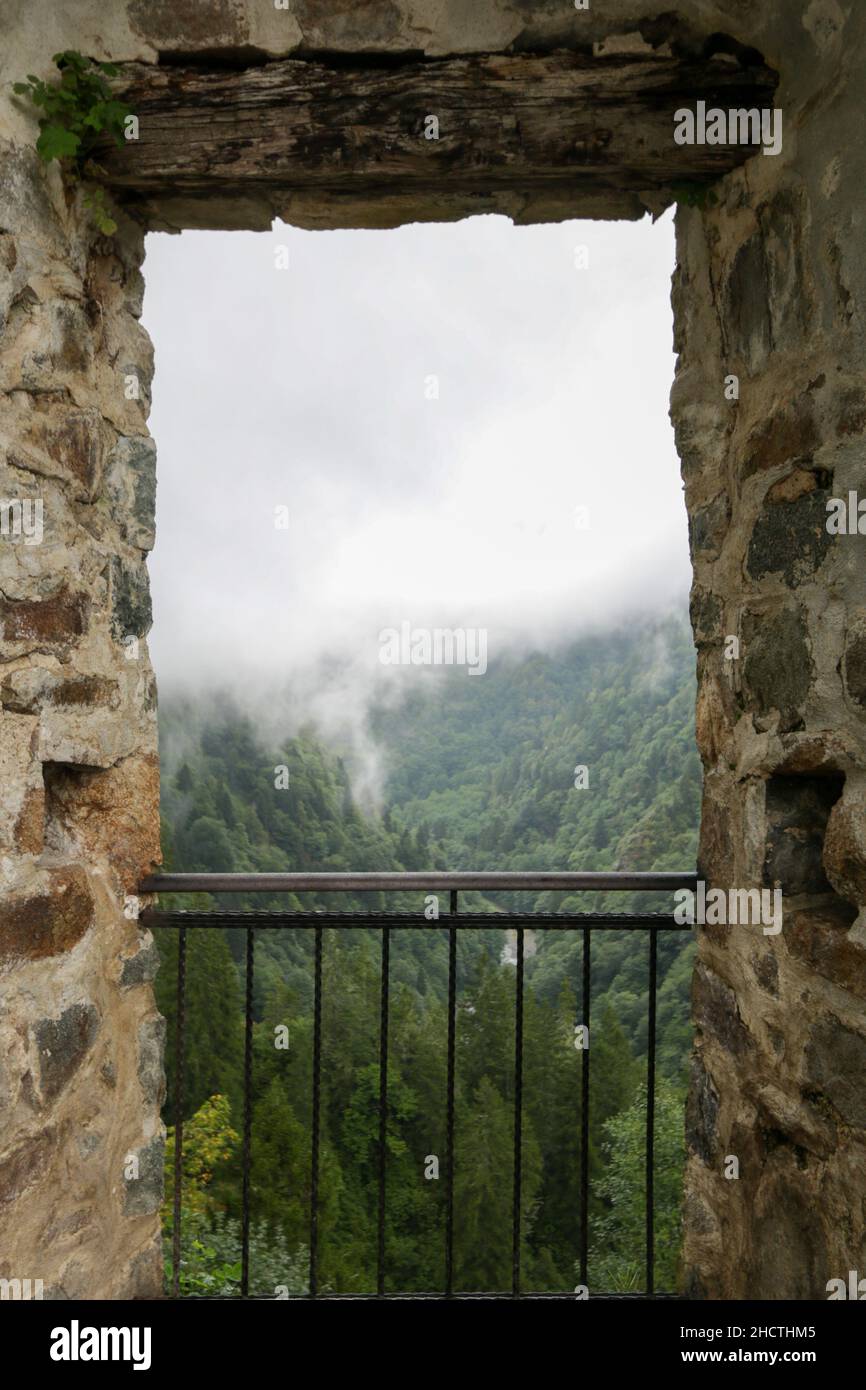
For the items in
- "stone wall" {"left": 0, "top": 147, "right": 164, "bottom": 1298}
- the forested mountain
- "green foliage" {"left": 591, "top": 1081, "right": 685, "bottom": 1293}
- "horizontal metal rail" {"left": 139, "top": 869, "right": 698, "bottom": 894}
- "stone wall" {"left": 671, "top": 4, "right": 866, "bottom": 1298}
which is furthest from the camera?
"green foliage" {"left": 591, "top": 1081, "right": 685, "bottom": 1293}

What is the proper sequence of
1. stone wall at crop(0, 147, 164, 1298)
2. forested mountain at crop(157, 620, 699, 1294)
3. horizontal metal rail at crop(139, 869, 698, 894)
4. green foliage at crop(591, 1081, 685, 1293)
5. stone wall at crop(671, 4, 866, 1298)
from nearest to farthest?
stone wall at crop(671, 4, 866, 1298) < stone wall at crop(0, 147, 164, 1298) < horizontal metal rail at crop(139, 869, 698, 894) < forested mountain at crop(157, 620, 699, 1294) < green foliage at crop(591, 1081, 685, 1293)

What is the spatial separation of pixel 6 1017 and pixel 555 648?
71.3ft

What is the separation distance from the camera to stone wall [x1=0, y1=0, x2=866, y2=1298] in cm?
139

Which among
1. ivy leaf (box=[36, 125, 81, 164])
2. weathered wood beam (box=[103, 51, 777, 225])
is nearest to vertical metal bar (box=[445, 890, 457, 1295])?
weathered wood beam (box=[103, 51, 777, 225])

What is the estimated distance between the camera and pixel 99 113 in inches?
60.5

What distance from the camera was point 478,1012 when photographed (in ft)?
50.5

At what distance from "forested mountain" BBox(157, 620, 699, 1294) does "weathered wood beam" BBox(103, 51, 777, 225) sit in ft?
25.8

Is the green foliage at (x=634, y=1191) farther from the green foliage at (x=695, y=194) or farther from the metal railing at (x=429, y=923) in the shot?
A: the green foliage at (x=695, y=194)

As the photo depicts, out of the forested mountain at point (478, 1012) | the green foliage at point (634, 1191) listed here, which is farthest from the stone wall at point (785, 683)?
the green foliage at point (634, 1191)

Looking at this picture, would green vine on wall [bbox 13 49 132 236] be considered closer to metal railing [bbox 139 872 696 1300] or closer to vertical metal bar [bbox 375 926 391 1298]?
metal railing [bbox 139 872 696 1300]

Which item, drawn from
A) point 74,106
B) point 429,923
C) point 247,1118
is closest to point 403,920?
point 429,923

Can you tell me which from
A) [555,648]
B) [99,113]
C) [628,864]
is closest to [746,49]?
[99,113]

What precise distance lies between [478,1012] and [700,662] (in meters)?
14.9
